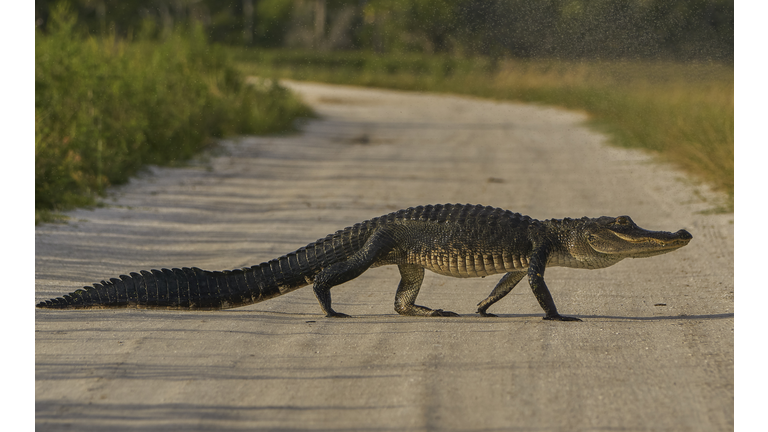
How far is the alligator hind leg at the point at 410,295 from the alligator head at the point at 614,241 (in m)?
0.88

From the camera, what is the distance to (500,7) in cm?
1797

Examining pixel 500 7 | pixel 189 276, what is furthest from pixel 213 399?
pixel 500 7

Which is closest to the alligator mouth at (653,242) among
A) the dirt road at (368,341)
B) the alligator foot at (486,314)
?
the dirt road at (368,341)

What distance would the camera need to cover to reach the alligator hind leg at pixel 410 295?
15.8 ft

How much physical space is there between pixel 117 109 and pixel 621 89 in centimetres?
1310

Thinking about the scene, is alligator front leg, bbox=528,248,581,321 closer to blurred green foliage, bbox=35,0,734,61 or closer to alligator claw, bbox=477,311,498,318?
alligator claw, bbox=477,311,498,318

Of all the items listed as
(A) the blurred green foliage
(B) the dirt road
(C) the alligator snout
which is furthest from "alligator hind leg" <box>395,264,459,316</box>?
(A) the blurred green foliage

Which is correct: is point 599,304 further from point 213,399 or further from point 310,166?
point 310,166

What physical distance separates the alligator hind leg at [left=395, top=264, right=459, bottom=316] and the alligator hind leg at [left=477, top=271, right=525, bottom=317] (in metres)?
0.17

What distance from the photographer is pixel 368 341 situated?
13.5 ft

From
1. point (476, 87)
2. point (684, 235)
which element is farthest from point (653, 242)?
point (476, 87)

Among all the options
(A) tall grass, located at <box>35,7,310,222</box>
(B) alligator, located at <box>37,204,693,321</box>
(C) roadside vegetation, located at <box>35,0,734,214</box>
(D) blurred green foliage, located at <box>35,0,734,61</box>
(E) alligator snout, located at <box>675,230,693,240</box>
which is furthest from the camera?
(D) blurred green foliage, located at <box>35,0,734,61</box>

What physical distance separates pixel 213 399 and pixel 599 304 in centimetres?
285

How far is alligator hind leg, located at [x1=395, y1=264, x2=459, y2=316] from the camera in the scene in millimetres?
4801
